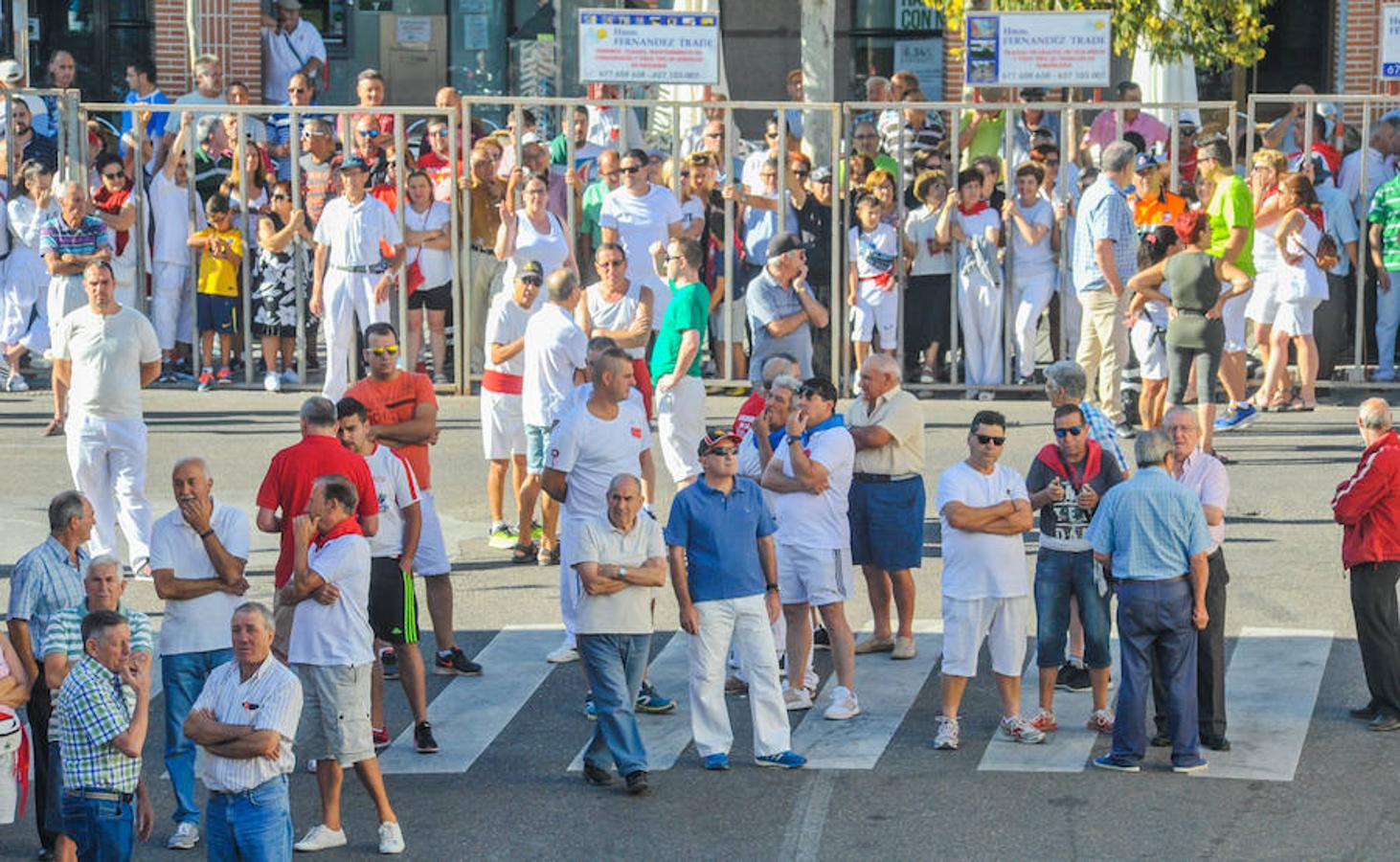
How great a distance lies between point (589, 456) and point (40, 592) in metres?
3.18

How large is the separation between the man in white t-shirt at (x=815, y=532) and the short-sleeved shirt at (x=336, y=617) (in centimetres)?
261

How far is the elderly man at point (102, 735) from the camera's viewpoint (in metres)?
9.67

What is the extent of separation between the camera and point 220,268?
21109 millimetres

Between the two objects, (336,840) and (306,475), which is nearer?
(336,840)

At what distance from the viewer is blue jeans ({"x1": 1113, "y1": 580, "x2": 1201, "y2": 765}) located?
38.0 feet

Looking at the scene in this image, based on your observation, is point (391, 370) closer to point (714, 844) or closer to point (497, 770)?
point (497, 770)

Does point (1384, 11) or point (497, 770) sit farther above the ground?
point (1384, 11)

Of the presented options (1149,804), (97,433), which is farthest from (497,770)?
(97,433)

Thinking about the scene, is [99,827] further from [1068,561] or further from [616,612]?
[1068,561]

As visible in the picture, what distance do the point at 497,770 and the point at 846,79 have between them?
2168 centimetres

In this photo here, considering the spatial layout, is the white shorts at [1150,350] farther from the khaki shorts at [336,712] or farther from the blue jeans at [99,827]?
the blue jeans at [99,827]

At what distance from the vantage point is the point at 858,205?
2050 centimetres

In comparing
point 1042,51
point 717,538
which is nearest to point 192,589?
point 717,538

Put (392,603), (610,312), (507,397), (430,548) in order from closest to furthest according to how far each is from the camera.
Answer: (392,603)
(430,548)
(507,397)
(610,312)
